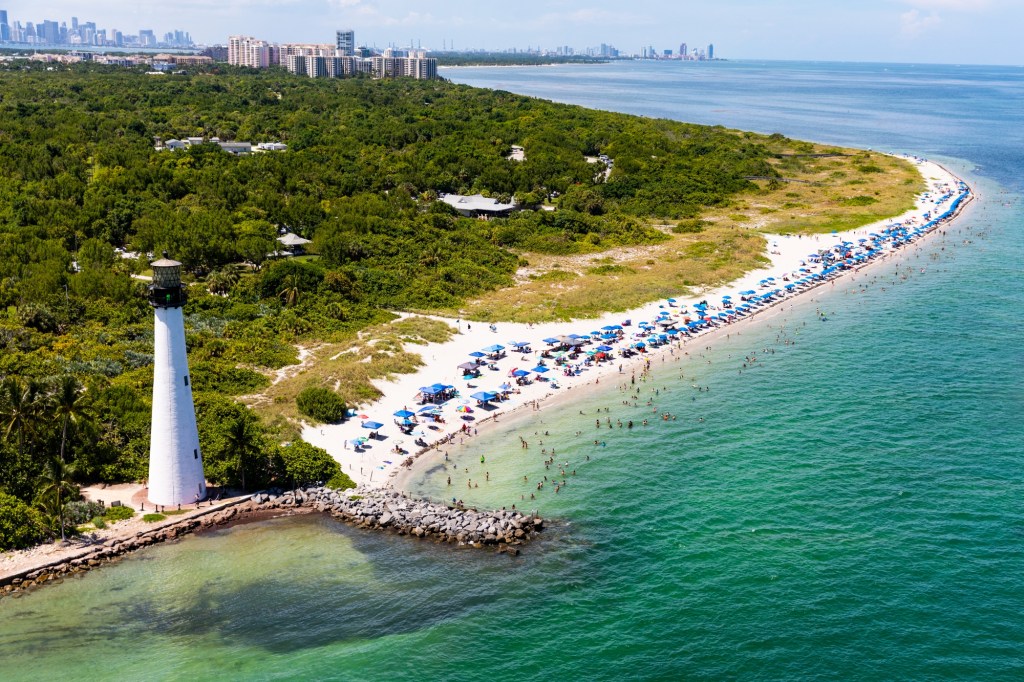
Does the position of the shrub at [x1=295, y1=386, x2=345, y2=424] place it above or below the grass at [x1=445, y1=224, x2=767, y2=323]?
below

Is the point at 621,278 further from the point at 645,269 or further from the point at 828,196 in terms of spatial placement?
the point at 828,196

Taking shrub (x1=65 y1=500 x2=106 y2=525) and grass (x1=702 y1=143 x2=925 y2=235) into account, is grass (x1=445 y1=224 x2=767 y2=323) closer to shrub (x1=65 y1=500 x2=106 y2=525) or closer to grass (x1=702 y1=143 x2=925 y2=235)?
grass (x1=702 y1=143 x2=925 y2=235)

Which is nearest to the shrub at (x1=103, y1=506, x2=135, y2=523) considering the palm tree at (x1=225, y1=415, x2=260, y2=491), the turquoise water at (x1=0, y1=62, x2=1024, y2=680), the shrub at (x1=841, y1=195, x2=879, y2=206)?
the turquoise water at (x1=0, y1=62, x2=1024, y2=680)

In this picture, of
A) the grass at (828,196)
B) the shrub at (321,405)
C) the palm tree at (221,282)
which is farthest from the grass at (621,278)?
the shrub at (321,405)

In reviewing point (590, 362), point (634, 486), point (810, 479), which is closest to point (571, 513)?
point (634, 486)

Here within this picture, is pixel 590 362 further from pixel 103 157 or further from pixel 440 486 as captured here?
pixel 103 157

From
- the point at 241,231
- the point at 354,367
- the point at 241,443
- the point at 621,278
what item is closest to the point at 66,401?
the point at 241,443
